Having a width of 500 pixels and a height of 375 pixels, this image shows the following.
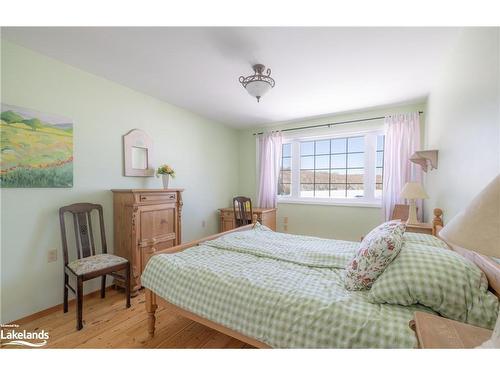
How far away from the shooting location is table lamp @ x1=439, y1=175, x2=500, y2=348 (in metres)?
0.56

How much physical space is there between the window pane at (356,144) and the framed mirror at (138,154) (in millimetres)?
3091

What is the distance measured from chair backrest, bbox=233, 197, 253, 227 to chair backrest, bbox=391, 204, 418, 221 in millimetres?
2111

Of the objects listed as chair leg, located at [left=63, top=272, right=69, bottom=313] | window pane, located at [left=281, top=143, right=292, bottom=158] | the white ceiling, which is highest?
the white ceiling

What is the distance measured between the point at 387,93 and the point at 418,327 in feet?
9.37

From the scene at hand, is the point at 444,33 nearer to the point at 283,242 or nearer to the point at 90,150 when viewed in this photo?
the point at 283,242

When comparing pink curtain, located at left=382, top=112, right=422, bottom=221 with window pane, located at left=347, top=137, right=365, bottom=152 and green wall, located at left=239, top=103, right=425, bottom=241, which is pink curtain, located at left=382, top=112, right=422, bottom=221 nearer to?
green wall, located at left=239, top=103, right=425, bottom=241

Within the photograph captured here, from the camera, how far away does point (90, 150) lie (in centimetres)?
234

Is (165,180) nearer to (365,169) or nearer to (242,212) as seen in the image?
(242,212)

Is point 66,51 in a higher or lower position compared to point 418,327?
higher

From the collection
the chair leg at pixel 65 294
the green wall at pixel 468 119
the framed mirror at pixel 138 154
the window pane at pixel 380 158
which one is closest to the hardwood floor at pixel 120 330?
the chair leg at pixel 65 294

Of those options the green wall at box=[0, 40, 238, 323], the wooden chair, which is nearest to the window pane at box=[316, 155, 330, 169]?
the green wall at box=[0, 40, 238, 323]

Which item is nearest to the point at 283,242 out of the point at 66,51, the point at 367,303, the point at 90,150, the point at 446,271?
the point at 367,303

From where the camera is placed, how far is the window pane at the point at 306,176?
158 inches

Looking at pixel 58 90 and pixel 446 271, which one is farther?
pixel 58 90
